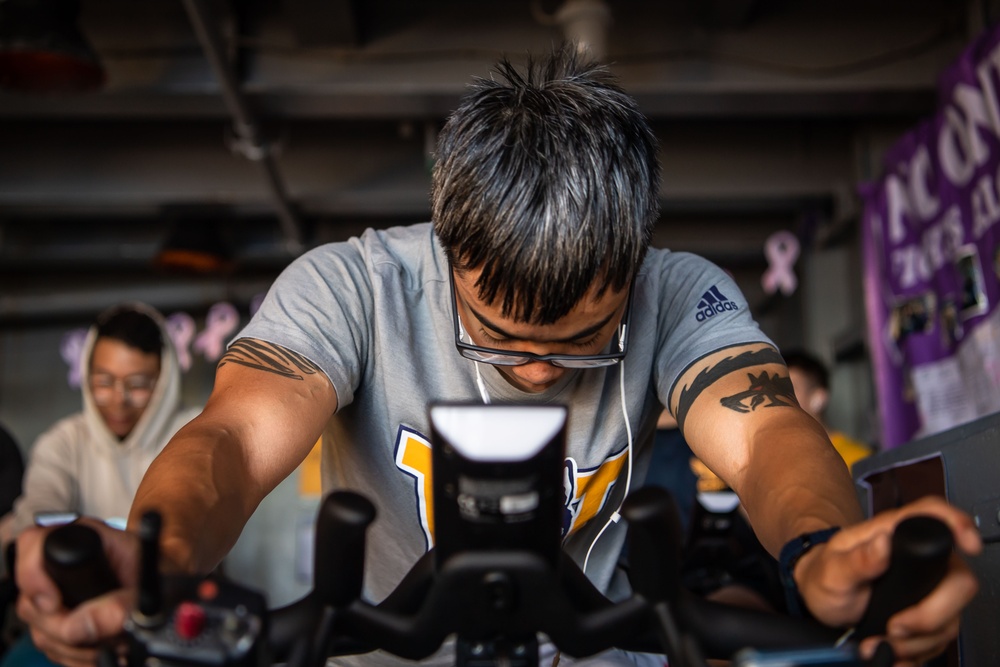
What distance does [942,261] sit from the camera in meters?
3.31

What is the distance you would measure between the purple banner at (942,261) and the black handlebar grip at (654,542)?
248 centimetres

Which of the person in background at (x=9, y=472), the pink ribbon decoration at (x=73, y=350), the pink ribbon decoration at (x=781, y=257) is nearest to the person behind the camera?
the person in background at (x=9, y=472)

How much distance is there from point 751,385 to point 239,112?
3.00 m

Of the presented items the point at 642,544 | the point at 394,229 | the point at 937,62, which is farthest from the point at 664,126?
the point at 642,544

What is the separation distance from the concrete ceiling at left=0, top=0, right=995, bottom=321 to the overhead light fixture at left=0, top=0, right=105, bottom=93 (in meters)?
0.41

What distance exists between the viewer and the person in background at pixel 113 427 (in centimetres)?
348

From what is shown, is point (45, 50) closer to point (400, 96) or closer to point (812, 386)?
point (400, 96)

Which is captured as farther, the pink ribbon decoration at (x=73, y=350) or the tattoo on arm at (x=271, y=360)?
the pink ribbon decoration at (x=73, y=350)

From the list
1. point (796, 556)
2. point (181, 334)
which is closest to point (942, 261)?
point (796, 556)

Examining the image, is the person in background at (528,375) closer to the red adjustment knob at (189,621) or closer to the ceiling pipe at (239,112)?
the red adjustment knob at (189,621)

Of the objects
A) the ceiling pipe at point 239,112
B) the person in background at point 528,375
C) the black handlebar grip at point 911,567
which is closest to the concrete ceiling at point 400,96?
the ceiling pipe at point 239,112

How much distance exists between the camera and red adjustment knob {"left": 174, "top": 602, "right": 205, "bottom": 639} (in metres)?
0.66

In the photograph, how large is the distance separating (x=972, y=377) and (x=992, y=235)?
0.46 m

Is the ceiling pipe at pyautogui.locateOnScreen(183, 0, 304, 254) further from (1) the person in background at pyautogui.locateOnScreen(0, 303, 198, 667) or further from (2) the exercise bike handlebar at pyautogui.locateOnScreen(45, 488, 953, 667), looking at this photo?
(2) the exercise bike handlebar at pyautogui.locateOnScreen(45, 488, 953, 667)
